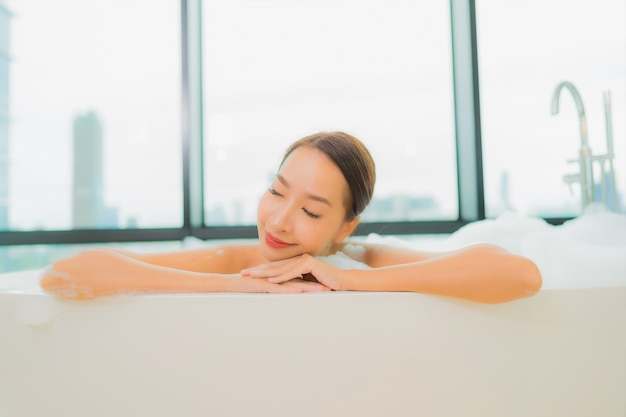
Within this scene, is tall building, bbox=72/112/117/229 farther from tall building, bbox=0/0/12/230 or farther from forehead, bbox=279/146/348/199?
forehead, bbox=279/146/348/199

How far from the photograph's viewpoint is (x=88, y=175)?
240 cm

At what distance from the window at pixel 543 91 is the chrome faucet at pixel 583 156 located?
705mm

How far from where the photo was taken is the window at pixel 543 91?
2219 mm

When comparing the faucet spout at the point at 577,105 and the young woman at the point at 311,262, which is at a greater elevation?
the faucet spout at the point at 577,105

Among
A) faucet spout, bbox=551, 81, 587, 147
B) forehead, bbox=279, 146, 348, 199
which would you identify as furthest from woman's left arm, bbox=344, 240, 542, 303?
faucet spout, bbox=551, 81, 587, 147

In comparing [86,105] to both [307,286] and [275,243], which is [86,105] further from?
[307,286]

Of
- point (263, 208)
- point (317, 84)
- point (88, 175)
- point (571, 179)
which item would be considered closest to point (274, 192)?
point (263, 208)

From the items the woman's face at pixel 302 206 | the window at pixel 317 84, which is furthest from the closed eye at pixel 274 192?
the window at pixel 317 84

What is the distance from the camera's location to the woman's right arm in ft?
2.35

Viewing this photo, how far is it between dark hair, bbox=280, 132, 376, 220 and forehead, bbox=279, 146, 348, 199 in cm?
1

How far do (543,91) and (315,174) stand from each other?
6.21 ft

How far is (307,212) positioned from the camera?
2.98 ft

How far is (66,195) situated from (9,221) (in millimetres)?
300

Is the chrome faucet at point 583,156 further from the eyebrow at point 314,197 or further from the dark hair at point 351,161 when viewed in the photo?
the eyebrow at point 314,197
